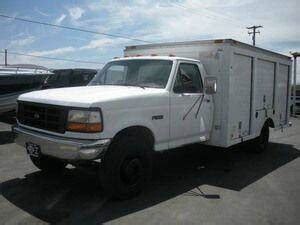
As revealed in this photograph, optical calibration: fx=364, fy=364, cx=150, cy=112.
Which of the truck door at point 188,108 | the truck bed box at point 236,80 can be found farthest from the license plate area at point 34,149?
the truck bed box at point 236,80

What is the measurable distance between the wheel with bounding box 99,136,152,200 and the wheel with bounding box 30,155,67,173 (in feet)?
5.08

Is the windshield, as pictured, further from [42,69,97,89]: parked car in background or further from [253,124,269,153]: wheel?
[42,69,97,89]: parked car in background

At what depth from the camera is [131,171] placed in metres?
5.43

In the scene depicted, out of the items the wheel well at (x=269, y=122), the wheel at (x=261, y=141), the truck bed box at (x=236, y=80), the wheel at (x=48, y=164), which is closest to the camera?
the wheel at (x=48, y=164)

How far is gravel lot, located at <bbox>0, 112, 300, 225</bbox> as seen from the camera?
478 cm

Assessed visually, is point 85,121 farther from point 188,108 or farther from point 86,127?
point 188,108

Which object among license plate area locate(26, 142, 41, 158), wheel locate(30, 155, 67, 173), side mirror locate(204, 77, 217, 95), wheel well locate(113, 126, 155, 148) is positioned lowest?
wheel locate(30, 155, 67, 173)

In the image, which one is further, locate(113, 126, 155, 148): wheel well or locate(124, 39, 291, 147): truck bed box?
locate(124, 39, 291, 147): truck bed box

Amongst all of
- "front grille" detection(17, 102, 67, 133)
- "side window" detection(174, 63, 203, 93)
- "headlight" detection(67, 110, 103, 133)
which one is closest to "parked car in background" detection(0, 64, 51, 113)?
"front grille" detection(17, 102, 67, 133)

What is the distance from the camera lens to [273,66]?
9250mm

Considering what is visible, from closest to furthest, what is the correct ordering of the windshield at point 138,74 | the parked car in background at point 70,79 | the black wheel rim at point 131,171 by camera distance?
the black wheel rim at point 131,171 < the windshield at point 138,74 < the parked car in background at point 70,79

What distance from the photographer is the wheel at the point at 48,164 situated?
6366mm

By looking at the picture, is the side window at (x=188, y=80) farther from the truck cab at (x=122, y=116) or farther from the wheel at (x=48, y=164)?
the wheel at (x=48, y=164)

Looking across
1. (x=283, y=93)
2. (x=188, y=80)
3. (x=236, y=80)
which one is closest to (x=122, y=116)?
(x=188, y=80)
